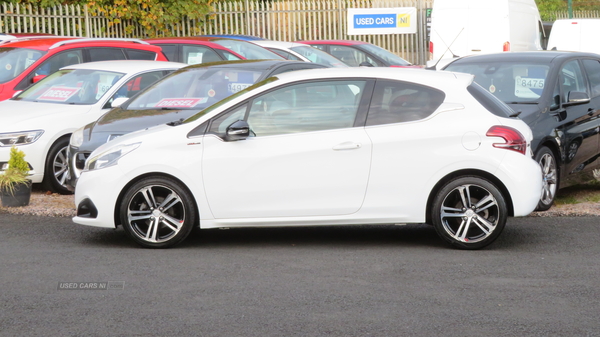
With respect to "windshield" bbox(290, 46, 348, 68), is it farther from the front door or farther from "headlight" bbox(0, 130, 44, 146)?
the front door

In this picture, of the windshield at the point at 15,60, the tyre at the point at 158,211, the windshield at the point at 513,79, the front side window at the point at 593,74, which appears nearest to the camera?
the tyre at the point at 158,211

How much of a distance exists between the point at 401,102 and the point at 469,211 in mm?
1046

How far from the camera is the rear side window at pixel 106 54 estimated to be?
13433 millimetres

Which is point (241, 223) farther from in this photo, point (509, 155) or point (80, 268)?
point (509, 155)

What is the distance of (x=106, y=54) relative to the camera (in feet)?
44.6

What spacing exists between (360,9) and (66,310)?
21193 millimetres

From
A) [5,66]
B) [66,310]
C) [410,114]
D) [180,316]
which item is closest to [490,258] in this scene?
[410,114]

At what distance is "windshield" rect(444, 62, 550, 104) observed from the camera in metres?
9.62

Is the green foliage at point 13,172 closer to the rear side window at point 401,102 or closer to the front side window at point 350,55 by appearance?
the rear side window at point 401,102

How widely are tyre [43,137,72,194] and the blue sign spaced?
655 inches

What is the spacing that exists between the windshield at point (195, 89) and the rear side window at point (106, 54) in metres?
3.65

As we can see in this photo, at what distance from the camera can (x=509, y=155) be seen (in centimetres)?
700

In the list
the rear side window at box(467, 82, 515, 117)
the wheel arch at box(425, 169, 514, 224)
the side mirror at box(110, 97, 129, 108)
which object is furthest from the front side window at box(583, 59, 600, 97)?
the side mirror at box(110, 97, 129, 108)

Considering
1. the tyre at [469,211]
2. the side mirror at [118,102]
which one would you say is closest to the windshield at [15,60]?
the side mirror at [118,102]
